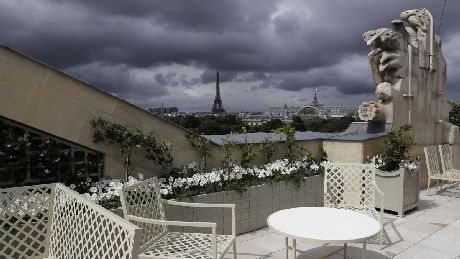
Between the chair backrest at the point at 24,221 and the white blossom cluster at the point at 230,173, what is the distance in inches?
47.7

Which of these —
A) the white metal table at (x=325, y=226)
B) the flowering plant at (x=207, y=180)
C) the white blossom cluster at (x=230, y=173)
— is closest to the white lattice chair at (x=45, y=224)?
the flowering plant at (x=207, y=180)

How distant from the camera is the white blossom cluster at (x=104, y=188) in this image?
3564 mm

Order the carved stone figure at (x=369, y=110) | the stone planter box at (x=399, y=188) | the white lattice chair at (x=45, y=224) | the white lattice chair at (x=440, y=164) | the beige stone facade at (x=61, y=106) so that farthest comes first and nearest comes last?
the white lattice chair at (x=440, y=164) → the carved stone figure at (x=369, y=110) → the stone planter box at (x=399, y=188) → the beige stone facade at (x=61, y=106) → the white lattice chair at (x=45, y=224)

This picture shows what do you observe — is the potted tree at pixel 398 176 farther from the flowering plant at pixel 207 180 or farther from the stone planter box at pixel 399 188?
the flowering plant at pixel 207 180

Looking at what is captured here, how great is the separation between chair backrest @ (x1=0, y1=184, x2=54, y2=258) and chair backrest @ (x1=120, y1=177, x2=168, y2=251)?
63 cm

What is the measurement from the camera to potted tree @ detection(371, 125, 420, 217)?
17.9 ft

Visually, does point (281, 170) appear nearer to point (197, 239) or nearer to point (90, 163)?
point (197, 239)

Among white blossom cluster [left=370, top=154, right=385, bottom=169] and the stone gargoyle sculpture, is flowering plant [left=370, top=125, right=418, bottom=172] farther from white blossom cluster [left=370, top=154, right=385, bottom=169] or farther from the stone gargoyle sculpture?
the stone gargoyle sculpture

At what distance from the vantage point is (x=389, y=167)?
18.6ft

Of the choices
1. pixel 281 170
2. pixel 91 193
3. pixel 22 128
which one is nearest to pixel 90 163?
pixel 91 193

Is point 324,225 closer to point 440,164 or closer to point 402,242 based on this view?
point 402,242

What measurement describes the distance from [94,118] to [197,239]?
5.62 ft

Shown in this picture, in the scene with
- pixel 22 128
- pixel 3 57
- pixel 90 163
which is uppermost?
pixel 3 57

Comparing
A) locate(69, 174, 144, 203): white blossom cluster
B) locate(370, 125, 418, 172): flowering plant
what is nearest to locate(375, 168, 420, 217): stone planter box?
locate(370, 125, 418, 172): flowering plant
